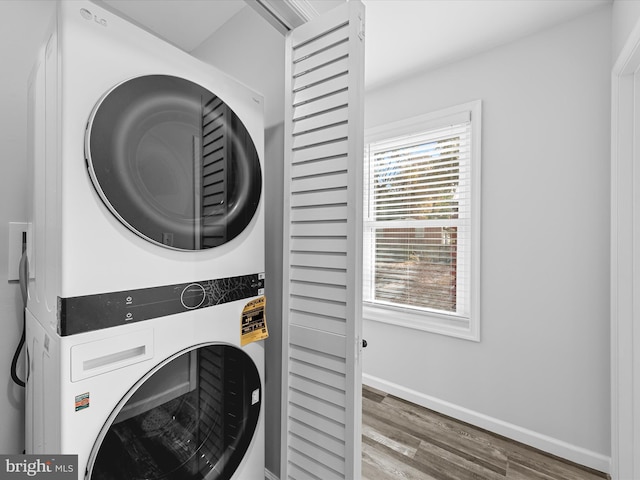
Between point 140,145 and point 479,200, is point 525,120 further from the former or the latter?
point 140,145

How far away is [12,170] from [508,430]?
2.95 metres

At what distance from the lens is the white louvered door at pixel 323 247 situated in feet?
3.37

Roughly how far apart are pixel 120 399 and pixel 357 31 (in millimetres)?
1279

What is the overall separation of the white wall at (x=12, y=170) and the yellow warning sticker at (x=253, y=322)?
94 cm

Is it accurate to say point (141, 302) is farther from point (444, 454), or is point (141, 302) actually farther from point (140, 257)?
point (444, 454)

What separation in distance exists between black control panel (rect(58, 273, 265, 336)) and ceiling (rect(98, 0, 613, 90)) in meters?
1.46

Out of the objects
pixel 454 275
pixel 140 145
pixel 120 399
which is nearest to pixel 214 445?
pixel 120 399

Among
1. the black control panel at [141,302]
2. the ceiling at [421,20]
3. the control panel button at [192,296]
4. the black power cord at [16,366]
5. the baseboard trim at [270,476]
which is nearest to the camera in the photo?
the black control panel at [141,302]

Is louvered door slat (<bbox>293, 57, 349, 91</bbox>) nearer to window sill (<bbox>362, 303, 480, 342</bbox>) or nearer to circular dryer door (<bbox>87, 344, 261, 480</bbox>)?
circular dryer door (<bbox>87, 344, 261, 480</bbox>)

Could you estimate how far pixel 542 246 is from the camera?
6.07ft

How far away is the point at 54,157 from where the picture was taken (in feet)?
2.33

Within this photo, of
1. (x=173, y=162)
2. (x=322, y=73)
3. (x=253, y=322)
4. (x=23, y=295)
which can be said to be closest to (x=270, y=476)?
(x=253, y=322)

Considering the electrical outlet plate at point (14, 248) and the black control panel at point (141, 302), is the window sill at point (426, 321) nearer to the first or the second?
the black control panel at point (141, 302)

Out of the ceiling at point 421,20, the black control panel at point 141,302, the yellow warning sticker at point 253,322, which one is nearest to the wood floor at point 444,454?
the yellow warning sticker at point 253,322
